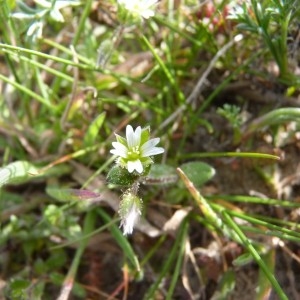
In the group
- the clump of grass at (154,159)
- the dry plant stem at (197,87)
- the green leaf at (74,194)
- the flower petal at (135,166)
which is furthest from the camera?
the dry plant stem at (197,87)

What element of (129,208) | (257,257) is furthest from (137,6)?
(257,257)

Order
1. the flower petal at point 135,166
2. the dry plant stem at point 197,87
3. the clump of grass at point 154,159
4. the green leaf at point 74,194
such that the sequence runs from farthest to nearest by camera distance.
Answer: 1. the dry plant stem at point 197,87
2. the clump of grass at point 154,159
3. the green leaf at point 74,194
4. the flower petal at point 135,166

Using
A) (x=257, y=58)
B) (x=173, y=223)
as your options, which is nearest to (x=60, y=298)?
(x=173, y=223)

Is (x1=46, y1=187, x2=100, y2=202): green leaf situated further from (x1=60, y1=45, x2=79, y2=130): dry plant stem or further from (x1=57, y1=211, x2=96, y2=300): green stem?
(x1=60, y1=45, x2=79, y2=130): dry plant stem

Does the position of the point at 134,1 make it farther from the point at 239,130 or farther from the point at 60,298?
the point at 60,298

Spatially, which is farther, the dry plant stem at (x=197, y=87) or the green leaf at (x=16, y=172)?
the dry plant stem at (x=197, y=87)

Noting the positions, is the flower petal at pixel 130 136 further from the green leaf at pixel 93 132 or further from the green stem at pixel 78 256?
the green stem at pixel 78 256

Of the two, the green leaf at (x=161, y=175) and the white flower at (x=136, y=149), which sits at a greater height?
the white flower at (x=136, y=149)

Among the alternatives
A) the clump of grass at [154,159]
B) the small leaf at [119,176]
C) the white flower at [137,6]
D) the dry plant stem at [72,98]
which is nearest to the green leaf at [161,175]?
the clump of grass at [154,159]
